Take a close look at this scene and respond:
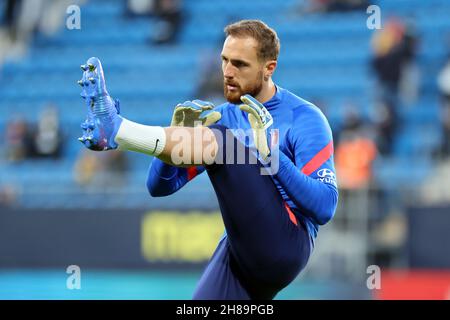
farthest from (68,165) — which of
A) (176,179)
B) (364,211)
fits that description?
(176,179)

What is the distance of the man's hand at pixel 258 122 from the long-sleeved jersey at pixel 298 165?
0.08 m

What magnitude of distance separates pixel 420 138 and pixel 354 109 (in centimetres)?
108

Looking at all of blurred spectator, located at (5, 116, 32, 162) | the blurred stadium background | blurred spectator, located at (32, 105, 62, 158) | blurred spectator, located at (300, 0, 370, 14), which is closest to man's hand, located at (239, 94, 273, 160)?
the blurred stadium background

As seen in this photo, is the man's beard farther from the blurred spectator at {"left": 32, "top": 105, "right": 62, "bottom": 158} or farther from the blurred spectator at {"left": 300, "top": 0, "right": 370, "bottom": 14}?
the blurred spectator at {"left": 300, "top": 0, "right": 370, "bottom": 14}

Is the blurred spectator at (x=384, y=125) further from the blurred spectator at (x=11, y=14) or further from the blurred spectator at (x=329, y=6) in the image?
the blurred spectator at (x=11, y=14)

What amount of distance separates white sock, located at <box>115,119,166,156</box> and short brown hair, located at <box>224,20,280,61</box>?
0.80 m

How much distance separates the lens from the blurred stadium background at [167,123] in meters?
11.4

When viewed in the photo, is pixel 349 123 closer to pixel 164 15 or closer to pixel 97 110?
pixel 164 15

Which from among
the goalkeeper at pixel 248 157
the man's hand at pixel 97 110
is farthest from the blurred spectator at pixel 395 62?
the man's hand at pixel 97 110

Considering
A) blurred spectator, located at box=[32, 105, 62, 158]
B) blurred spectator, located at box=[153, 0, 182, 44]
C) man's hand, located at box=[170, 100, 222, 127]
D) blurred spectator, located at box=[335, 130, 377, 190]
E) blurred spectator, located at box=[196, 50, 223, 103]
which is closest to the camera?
man's hand, located at box=[170, 100, 222, 127]

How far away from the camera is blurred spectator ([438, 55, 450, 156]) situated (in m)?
11.9

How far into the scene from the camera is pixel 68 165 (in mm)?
14570
